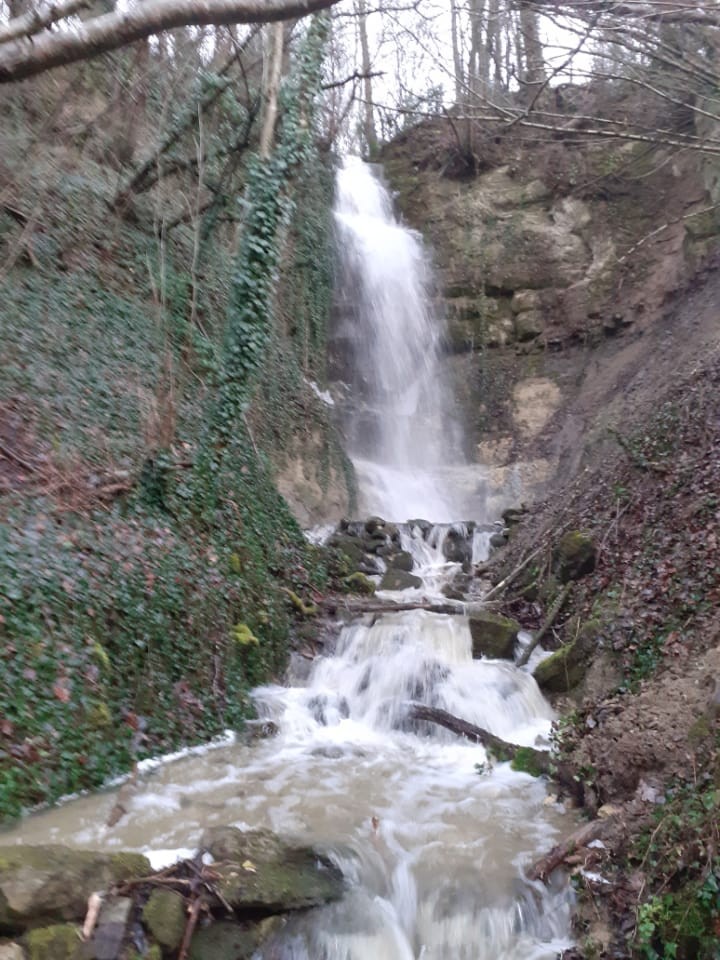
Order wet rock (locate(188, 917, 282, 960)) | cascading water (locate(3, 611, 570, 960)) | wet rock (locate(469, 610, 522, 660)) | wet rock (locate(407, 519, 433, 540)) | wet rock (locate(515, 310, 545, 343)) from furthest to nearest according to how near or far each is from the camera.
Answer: wet rock (locate(515, 310, 545, 343))
wet rock (locate(407, 519, 433, 540))
wet rock (locate(469, 610, 522, 660))
cascading water (locate(3, 611, 570, 960))
wet rock (locate(188, 917, 282, 960))

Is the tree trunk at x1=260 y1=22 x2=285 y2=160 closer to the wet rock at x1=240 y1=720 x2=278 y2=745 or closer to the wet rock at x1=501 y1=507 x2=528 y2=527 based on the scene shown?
the wet rock at x1=240 y1=720 x2=278 y2=745

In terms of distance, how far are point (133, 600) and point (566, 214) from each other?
17.3 m

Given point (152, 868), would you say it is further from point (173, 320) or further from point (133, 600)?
point (173, 320)

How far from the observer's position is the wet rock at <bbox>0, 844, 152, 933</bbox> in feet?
10.8

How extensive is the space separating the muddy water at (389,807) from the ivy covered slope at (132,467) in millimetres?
568

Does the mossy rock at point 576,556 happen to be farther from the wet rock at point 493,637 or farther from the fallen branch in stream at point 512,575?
the fallen branch in stream at point 512,575

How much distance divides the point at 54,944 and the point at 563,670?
5759mm

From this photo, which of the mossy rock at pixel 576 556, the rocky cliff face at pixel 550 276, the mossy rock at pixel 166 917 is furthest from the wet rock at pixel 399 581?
the mossy rock at pixel 166 917

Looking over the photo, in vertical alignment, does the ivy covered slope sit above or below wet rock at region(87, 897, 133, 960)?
above

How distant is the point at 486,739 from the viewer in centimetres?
697

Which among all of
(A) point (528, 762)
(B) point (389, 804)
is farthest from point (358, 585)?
(B) point (389, 804)

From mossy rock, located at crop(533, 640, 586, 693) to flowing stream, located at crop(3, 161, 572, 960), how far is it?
0.18m

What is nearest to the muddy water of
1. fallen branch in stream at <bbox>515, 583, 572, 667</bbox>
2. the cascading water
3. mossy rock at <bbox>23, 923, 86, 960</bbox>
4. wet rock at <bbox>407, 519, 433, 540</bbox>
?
the cascading water

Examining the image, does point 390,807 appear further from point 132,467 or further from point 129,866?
point 132,467
